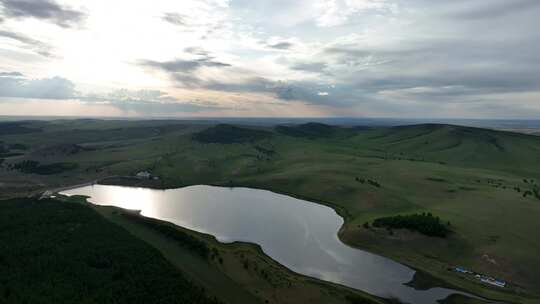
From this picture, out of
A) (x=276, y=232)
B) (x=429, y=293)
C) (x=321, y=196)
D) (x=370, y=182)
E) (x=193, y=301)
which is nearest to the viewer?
(x=193, y=301)

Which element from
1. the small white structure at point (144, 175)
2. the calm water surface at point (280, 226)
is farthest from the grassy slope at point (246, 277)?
the small white structure at point (144, 175)

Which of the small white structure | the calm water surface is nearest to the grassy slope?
the calm water surface

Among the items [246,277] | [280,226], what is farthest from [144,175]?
[246,277]

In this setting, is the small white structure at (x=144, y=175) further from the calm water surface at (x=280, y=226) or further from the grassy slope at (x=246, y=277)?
the grassy slope at (x=246, y=277)

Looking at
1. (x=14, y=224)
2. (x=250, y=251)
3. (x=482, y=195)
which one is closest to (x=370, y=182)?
(x=482, y=195)

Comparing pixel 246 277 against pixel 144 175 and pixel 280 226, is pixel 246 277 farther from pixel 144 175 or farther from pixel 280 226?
pixel 144 175

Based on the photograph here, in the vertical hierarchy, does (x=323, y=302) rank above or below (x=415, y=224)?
below

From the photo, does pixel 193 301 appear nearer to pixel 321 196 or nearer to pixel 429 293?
pixel 429 293

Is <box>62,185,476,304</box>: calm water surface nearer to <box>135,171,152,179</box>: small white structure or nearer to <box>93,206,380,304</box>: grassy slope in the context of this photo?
<box>93,206,380,304</box>: grassy slope

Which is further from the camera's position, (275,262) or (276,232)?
(276,232)
